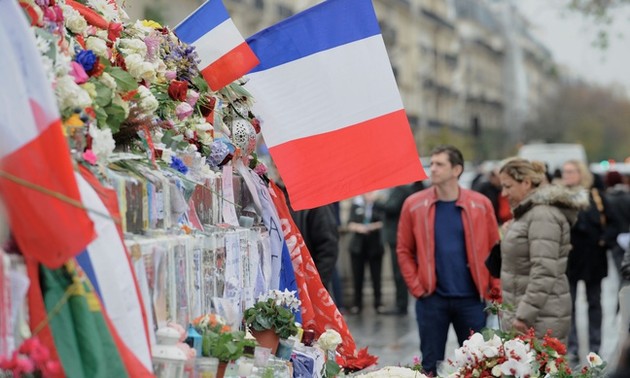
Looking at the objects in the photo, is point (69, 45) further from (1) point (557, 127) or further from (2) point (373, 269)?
(1) point (557, 127)

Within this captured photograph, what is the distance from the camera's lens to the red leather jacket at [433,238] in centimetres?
834

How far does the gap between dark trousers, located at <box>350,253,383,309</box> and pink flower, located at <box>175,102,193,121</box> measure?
1105 cm

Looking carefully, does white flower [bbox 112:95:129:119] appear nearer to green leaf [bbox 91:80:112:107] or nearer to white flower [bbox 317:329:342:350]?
green leaf [bbox 91:80:112:107]

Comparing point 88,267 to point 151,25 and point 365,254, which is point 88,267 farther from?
point 365,254

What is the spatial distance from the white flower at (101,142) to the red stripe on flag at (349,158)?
172 cm

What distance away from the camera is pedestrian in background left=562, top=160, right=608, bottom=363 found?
11.4m

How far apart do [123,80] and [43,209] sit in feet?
4.53

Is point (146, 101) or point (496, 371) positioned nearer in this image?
point (146, 101)

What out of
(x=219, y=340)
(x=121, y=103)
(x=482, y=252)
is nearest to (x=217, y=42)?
(x=121, y=103)

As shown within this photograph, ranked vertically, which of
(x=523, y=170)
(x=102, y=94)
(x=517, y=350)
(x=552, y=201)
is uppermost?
(x=102, y=94)

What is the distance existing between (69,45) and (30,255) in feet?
4.23

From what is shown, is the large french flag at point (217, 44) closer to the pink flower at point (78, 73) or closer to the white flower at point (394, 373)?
the pink flower at point (78, 73)

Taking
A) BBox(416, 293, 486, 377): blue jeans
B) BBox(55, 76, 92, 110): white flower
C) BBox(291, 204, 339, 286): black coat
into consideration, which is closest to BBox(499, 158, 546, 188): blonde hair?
BBox(416, 293, 486, 377): blue jeans

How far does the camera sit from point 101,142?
409cm
